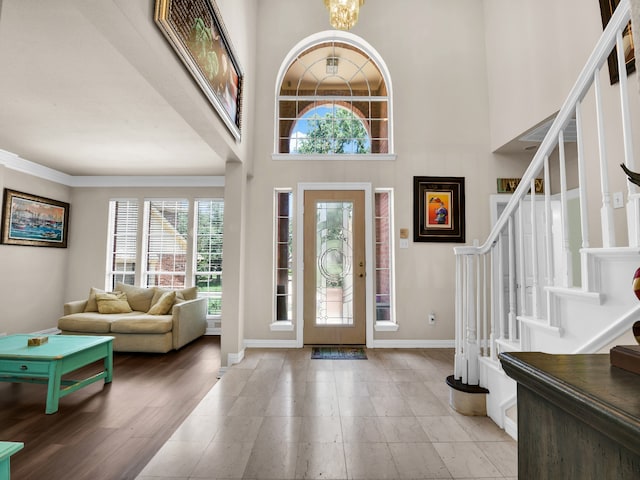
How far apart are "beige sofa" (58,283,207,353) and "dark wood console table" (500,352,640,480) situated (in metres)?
4.38

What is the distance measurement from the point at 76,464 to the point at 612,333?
9.41 ft

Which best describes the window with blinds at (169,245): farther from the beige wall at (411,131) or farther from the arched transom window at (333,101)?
the arched transom window at (333,101)

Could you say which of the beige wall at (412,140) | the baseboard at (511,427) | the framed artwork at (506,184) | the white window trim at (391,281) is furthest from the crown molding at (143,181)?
the baseboard at (511,427)

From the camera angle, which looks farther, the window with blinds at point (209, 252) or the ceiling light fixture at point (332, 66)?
the window with blinds at point (209, 252)

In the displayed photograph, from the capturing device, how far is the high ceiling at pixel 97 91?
1.84m

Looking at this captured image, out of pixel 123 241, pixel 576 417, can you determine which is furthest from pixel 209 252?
pixel 576 417

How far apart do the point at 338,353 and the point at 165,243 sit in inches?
143

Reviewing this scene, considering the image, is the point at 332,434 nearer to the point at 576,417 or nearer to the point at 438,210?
the point at 576,417

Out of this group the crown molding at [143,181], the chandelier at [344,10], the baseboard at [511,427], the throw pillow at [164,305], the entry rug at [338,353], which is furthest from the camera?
the crown molding at [143,181]

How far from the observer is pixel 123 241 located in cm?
575

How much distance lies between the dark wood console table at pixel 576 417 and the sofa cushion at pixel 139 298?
17.4 feet

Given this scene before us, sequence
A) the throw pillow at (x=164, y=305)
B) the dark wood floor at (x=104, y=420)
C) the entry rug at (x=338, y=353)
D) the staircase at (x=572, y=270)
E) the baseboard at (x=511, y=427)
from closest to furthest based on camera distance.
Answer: the staircase at (x=572, y=270) → the dark wood floor at (x=104, y=420) → the baseboard at (x=511, y=427) → the entry rug at (x=338, y=353) → the throw pillow at (x=164, y=305)

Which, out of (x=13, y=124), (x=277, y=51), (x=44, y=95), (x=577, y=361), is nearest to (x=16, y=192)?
(x=13, y=124)

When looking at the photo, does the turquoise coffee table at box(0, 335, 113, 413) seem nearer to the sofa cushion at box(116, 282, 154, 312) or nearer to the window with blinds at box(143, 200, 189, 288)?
the sofa cushion at box(116, 282, 154, 312)
